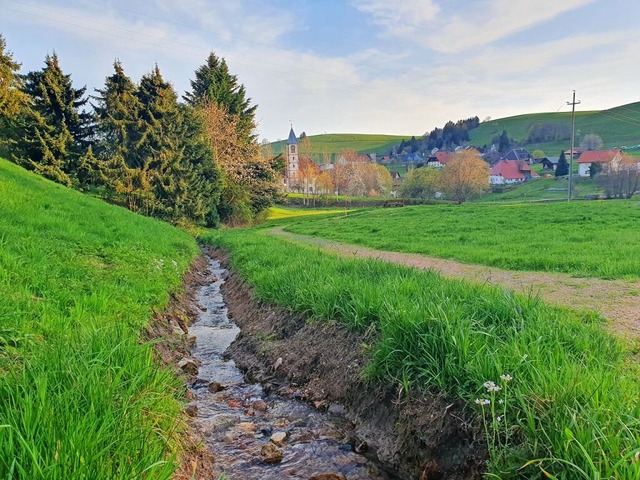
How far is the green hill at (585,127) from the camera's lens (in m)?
142

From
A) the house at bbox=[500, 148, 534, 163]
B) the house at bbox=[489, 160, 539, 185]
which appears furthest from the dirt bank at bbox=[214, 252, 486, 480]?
the house at bbox=[500, 148, 534, 163]

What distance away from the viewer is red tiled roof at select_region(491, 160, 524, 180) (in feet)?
392

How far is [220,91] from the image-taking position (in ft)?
155

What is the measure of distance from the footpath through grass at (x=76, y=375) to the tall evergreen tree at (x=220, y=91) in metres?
42.6

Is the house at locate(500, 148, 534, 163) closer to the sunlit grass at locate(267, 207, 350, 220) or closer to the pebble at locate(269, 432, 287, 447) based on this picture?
the sunlit grass at locate(267, 207, 350, 220)

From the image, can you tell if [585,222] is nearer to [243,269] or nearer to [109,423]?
[243,269]

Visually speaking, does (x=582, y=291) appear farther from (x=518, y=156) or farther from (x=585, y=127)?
(x=585, y=127)

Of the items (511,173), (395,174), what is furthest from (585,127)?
(395,174)

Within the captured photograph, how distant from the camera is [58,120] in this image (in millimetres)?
32000

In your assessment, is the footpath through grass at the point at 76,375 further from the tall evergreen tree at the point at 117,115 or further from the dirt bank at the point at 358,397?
the tall evergreen tree at the point at 117,115

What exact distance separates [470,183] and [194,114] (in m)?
53.1

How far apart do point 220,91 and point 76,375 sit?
48956mm

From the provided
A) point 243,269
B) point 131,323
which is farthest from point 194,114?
point 131,323

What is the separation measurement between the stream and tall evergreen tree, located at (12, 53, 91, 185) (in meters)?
31.1
